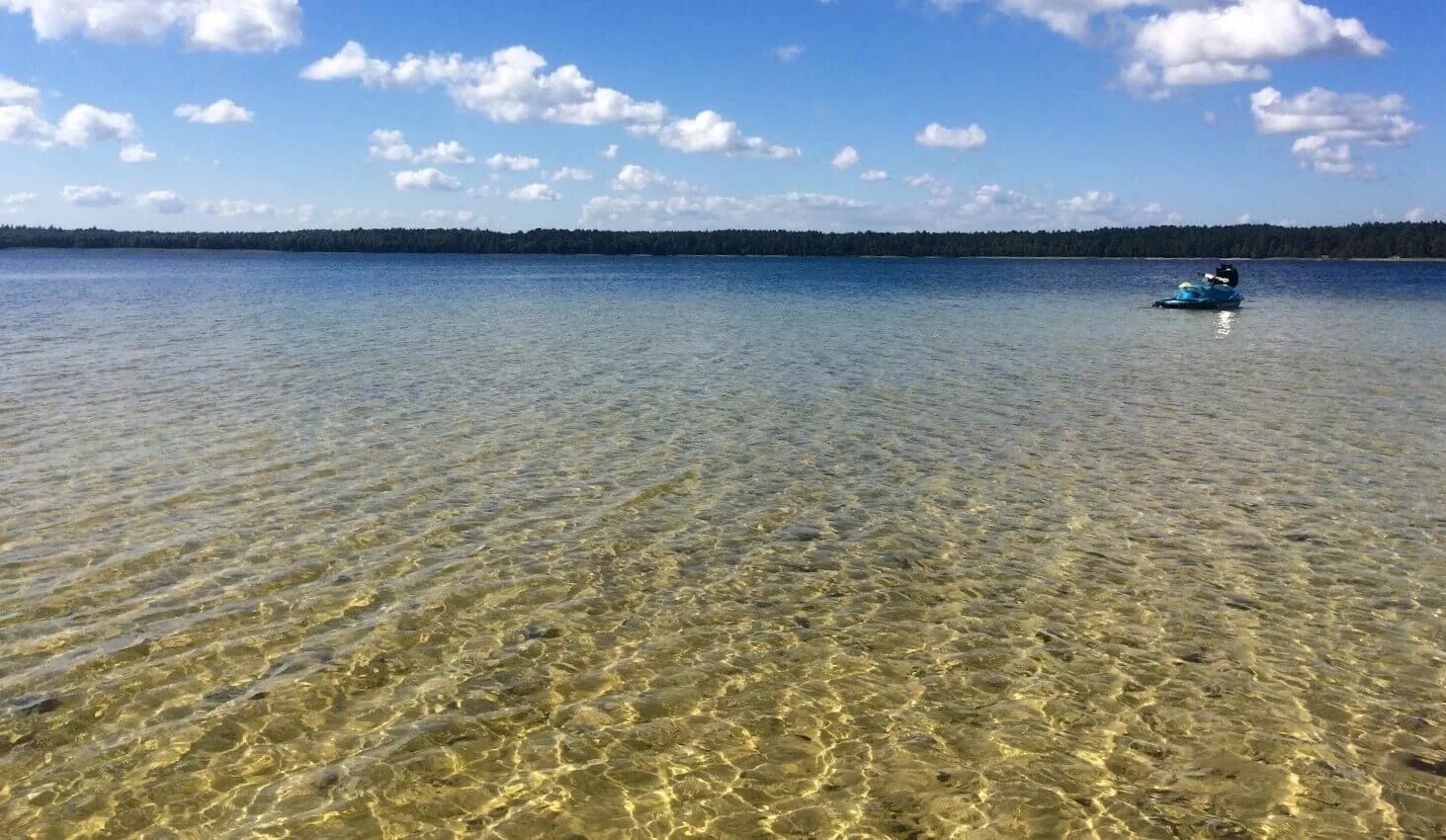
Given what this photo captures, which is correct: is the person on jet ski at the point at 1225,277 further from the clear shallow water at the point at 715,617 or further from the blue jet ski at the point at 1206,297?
the clear shallow water at the point at 715,617

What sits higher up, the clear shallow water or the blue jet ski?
the blue jet ski

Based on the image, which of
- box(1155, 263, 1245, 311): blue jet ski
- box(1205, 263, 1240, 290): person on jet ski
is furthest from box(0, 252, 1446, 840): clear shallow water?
box(1205, 263, 1240, 290): person on jet ski

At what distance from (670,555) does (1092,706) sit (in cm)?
454

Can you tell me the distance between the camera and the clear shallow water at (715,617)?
5.95 metres

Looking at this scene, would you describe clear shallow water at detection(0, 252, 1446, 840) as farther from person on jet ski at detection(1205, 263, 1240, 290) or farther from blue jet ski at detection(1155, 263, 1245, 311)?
person on jet ski at detection(1205, 263, 1240, 290)

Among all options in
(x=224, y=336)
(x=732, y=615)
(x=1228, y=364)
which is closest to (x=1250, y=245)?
(x=1228, y=364)

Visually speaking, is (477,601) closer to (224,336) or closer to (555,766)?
(555,766)

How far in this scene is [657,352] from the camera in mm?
29844

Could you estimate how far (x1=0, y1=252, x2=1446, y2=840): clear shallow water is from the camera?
5945 mm

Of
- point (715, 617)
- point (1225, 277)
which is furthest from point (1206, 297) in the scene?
point (715, 617)

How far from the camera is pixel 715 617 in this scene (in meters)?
8.65

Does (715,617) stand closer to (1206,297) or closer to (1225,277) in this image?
(1206,297)

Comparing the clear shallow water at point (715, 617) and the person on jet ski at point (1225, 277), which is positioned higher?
the person on jet ski at point (1225, 277)

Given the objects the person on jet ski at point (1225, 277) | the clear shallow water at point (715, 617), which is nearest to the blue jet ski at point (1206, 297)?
the person on jet ski at point (1225, 277)
